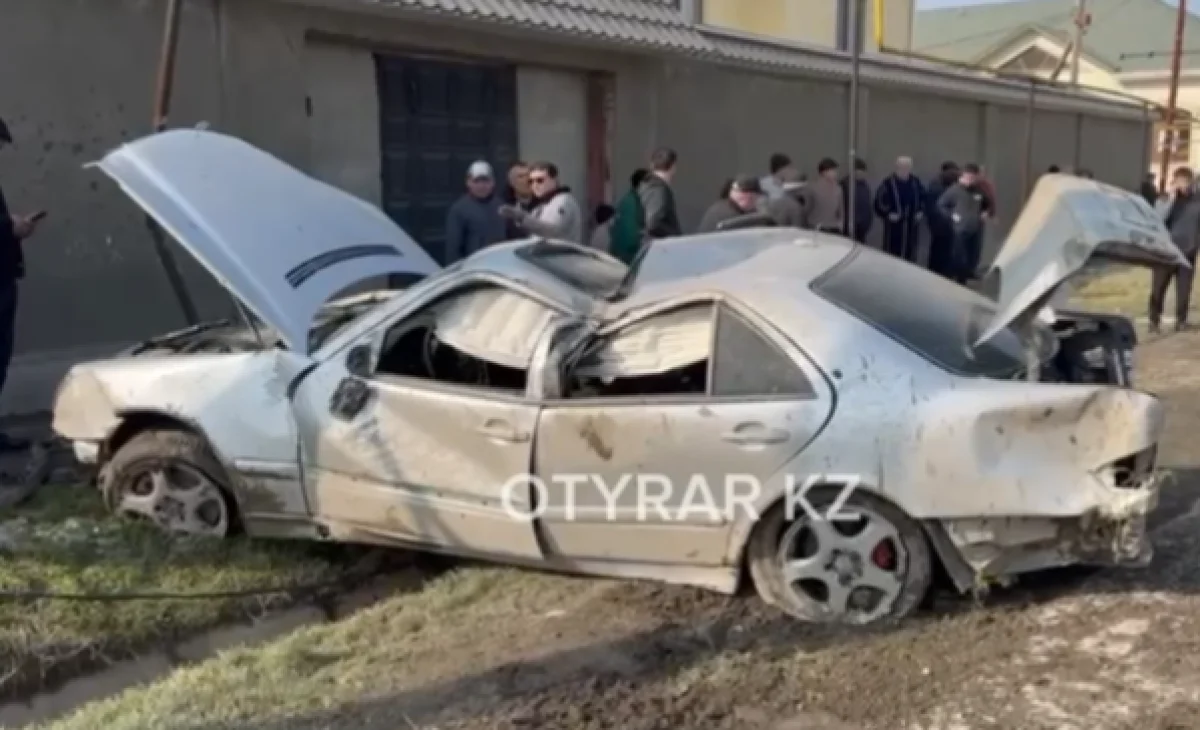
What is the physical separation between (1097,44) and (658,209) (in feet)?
138

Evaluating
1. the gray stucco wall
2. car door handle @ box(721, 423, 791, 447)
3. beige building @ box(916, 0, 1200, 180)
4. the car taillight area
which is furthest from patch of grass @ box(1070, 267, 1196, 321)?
beige building @ box(916, 0, 1200, 180)

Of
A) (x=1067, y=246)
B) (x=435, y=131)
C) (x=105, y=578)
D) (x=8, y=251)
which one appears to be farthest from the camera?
(x=435, y=131)

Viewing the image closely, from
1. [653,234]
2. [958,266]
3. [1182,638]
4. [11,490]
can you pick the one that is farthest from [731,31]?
[1182,638]

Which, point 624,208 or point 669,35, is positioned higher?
point 669,35

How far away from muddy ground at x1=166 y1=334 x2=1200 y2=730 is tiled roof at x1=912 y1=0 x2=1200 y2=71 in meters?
39.0

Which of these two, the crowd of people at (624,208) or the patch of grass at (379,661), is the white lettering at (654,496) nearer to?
the patch of grass at (379,661)

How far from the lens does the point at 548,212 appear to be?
8.79 meters

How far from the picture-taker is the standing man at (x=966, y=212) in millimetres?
15375

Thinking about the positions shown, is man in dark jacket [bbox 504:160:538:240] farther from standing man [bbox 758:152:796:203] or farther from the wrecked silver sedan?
the wrecked silver sedan

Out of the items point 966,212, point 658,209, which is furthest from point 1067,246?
point 966,212

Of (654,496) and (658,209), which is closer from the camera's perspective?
(654,496)

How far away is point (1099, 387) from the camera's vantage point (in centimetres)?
461

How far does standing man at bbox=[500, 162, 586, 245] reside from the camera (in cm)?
862

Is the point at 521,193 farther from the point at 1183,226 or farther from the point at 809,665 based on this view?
the point at 1183,226
